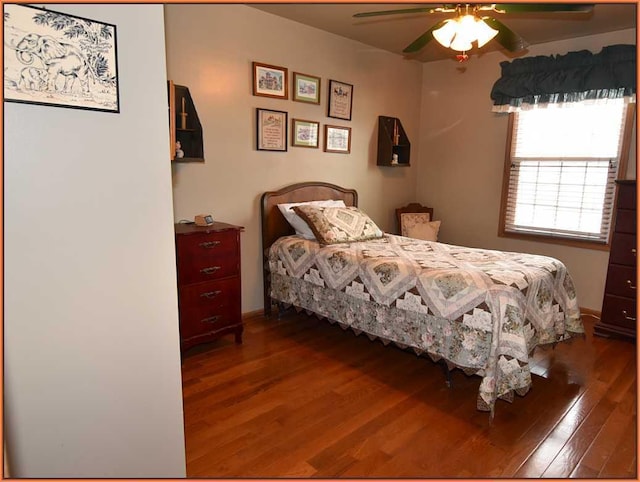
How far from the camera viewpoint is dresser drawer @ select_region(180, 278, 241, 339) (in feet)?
9.10

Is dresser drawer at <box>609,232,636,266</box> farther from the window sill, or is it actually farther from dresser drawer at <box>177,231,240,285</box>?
dresser drawer at <box>177,231,240,285</box>

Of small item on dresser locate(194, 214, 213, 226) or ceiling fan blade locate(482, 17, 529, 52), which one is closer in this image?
ceiling fan blade locate(482, 17, 529, 52)

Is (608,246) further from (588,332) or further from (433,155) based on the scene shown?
(433,155)

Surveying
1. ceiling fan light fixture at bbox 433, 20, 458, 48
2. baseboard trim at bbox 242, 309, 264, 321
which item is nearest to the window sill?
ceiling fan light fixture at bbox 433, 20, 458, 48

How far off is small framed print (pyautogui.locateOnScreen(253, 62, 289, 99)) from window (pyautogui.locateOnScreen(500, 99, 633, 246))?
7.58 ft

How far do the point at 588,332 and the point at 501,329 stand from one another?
5.86 ft

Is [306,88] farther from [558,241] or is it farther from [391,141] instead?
[558,241]

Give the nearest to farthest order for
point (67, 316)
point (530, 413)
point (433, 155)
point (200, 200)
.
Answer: point (67, 316), point (530, 413), point (200, 200), point (433, 155)

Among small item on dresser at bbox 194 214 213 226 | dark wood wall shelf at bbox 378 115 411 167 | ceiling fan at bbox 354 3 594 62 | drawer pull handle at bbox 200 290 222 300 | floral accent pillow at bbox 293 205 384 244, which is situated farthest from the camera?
dark wood wall shelf at bbox 378 115 411 167

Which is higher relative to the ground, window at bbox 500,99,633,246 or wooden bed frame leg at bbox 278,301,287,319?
window at bbox 500,99,633,246

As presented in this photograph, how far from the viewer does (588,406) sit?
7.77 ft

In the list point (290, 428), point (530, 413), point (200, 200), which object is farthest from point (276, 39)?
point (530, 413)

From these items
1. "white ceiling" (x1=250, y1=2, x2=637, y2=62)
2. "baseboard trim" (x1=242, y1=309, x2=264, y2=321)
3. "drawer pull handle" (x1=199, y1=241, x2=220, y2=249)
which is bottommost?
"baseboard trim" (x1=242, y1=309, x2=264, y2=321)

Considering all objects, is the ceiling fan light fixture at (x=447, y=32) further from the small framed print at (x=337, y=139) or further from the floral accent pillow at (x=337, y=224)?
the small framed print at (x=337, y=139)
